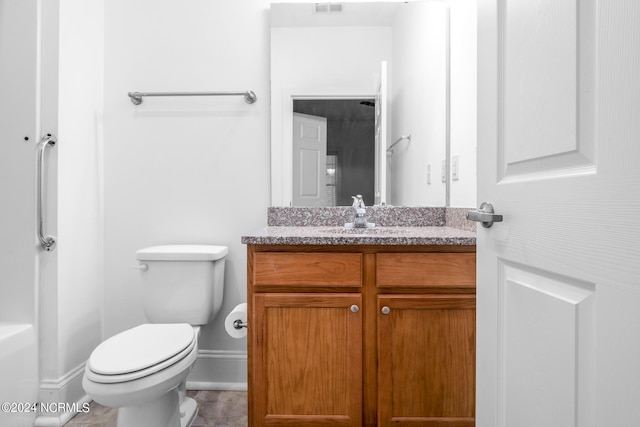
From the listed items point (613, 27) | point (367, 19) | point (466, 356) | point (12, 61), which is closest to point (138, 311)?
point (12, 61)

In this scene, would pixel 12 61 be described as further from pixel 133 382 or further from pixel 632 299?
pixel 632 299

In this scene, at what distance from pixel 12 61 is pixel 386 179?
5.91 feet

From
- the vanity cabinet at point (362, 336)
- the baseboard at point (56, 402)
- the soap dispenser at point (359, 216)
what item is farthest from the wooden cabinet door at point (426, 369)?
the baseboard at point (56, 402)

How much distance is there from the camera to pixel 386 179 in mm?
1874

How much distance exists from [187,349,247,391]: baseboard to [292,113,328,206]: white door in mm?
889

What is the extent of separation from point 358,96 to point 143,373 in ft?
5.05

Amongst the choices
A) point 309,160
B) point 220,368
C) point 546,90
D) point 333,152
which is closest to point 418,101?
point 333,152

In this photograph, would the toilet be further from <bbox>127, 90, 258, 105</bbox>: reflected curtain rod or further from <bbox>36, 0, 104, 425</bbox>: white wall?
<bbox>127, 90, 258, 105</bbox>: reflected curtain rod

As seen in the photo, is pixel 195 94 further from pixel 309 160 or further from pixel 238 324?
pixel 238 324

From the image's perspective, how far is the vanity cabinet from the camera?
1.30m

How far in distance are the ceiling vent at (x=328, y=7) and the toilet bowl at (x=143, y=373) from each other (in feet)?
5.46

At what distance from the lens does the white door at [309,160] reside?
1.88m

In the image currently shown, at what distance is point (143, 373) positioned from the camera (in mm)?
1168

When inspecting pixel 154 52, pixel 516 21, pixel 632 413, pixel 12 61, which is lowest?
pixel 632 413
